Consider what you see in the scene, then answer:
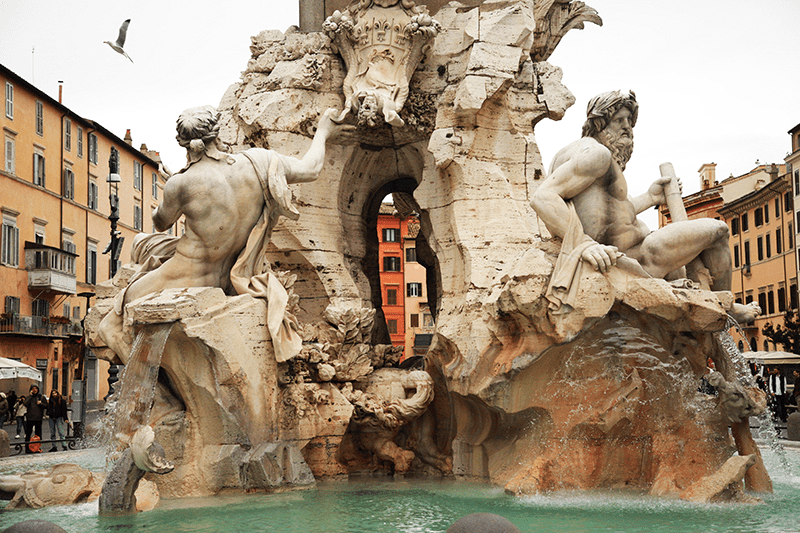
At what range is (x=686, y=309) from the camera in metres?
7.48

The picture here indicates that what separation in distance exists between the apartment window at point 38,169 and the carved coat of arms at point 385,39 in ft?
89.4

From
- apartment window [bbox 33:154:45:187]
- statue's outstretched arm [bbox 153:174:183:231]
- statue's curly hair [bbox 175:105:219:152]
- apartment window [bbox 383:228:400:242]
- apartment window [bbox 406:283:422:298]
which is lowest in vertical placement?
statue's outstretched arm [bbox 153:174:183:231]

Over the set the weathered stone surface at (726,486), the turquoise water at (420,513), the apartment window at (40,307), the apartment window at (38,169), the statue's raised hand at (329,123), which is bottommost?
the turquoise water at (420,513)

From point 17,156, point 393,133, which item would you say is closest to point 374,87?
point 393,133

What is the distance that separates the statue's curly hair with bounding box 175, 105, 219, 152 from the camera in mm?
8398

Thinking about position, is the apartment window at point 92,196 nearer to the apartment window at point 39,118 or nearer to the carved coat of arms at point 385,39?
the apartment window at point 39,118

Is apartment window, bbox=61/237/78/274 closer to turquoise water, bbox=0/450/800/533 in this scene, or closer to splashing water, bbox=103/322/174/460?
splashing water, bbox=103/322/174/460

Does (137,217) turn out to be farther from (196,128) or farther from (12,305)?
(196,128)

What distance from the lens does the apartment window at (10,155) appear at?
3269cm

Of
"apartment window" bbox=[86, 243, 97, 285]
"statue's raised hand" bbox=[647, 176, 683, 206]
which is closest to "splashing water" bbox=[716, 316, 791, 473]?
"statue's raised hand" bbox=[647, 176, 683, 206]

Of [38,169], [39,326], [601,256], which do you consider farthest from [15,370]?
[38,169]

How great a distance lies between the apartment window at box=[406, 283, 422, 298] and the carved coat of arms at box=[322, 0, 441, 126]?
35.3 meters

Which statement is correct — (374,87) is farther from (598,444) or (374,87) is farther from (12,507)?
(12,507)

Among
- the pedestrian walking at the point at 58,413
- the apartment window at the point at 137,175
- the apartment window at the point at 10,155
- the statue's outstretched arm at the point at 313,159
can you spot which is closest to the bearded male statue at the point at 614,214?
the statue's outstretched arm at the point at 313,159
